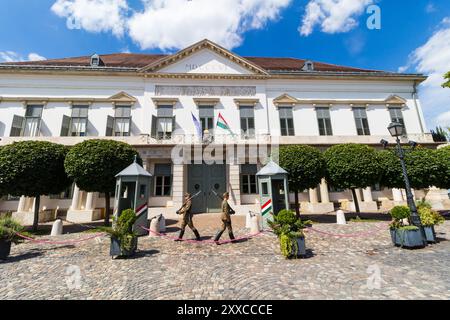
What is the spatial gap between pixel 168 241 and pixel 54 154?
27.3 feet

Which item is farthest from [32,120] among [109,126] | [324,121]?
[324,121]

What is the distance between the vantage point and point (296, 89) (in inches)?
768

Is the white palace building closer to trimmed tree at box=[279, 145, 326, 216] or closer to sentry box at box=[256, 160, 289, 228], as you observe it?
trimmed tree at box=[279, 145, 326, 216]

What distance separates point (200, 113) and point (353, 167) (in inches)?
482

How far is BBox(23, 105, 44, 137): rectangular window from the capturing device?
1680 cm

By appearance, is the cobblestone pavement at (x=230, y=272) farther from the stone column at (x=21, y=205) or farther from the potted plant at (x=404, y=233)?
the stone column at (x=21, y=205)

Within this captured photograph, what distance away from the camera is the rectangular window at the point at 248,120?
18031mm

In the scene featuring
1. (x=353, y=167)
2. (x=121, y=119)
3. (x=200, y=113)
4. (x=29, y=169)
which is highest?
(x=200, y=113)

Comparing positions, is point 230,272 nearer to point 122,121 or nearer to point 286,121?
point 286,121

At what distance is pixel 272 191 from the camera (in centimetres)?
1005

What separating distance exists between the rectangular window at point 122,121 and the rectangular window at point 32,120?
6.06 metres

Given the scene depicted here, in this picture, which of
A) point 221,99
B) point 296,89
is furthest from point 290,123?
point 221,99

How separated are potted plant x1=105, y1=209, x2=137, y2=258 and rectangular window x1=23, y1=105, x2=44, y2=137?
16.2 m

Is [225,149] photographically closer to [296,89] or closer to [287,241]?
[296,89]
